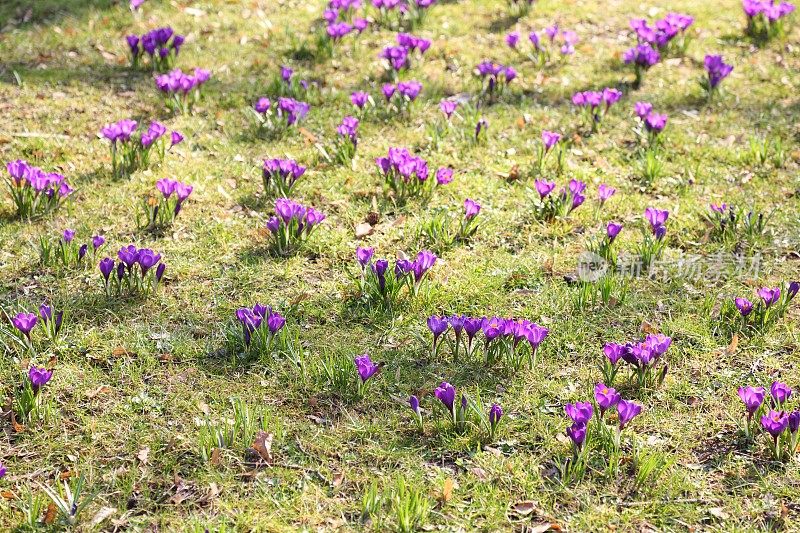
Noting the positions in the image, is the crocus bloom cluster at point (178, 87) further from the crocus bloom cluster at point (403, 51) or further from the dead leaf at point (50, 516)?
the dead leaf at point (50, 516)

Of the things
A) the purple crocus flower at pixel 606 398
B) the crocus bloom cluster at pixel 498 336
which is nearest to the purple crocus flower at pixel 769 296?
the crocus bloom cluster at pixel 498 336

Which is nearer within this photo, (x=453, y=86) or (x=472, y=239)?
(x=472, y=239)

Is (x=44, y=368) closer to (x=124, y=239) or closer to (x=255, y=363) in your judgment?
(x=255, y=363)

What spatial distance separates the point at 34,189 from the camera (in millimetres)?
5078

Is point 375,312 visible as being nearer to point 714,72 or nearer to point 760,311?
point 760,311

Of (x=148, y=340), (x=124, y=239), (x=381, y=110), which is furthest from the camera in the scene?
(x=381, y=110)

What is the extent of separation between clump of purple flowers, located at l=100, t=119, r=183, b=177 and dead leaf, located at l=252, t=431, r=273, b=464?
2.71m

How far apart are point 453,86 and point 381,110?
0.76m

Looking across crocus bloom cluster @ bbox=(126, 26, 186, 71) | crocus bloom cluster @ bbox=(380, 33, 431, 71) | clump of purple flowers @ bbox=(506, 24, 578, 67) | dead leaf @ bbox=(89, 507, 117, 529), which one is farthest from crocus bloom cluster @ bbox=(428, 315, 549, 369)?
crocus bloom cluster @ bbox=(126, 26, 186, 71)

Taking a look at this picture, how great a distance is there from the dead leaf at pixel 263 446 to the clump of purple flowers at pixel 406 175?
7.34 feet

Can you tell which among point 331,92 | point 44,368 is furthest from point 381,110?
point 44,368

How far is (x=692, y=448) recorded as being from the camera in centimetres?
361

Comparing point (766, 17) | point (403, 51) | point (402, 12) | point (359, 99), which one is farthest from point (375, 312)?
point (766, 17)

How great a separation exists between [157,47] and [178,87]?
868mm
